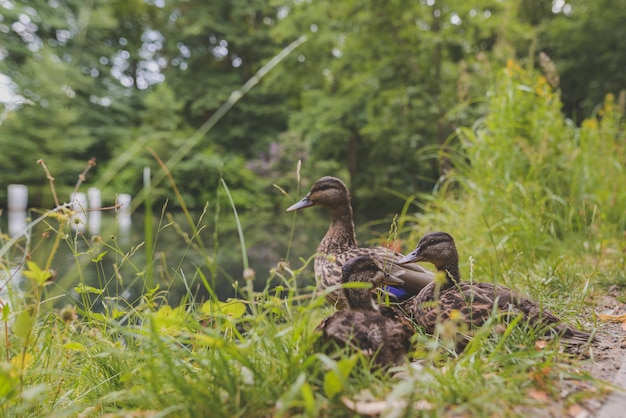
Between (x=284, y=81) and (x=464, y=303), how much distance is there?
15.3 meters

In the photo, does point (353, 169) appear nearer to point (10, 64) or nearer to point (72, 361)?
point (10, 64)

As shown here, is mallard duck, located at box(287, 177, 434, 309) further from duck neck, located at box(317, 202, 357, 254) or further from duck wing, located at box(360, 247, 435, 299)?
duck wing, located at box(360, 247, 435, 299)

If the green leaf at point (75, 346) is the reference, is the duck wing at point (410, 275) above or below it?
above

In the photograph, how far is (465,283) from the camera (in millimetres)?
1932

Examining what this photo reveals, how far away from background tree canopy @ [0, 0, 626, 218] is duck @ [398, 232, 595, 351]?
7195 mm

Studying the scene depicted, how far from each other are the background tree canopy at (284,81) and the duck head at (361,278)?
25.0 feet

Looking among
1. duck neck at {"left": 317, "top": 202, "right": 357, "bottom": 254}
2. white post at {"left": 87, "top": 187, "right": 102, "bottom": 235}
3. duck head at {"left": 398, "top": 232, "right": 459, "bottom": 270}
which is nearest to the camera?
white post at {"left": 87, "top": 187, "right": 102, "bottom": 235}

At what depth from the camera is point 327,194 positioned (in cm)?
279

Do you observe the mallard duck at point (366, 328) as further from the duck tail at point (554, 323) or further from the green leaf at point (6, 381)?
the green leaf at point (6, 381)

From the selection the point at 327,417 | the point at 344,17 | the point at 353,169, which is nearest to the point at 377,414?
the point at 327,417

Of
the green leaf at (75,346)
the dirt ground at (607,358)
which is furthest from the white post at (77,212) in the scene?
the dirt ground at (607,358)

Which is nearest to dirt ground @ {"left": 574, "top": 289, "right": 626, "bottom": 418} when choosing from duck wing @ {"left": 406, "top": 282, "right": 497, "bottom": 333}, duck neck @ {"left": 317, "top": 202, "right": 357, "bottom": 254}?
duck wing @ {"left": 406, "top": 282, "right": 497, "bottom": 333}

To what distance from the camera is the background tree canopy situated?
12.1m

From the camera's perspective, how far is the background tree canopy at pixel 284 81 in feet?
39.8
